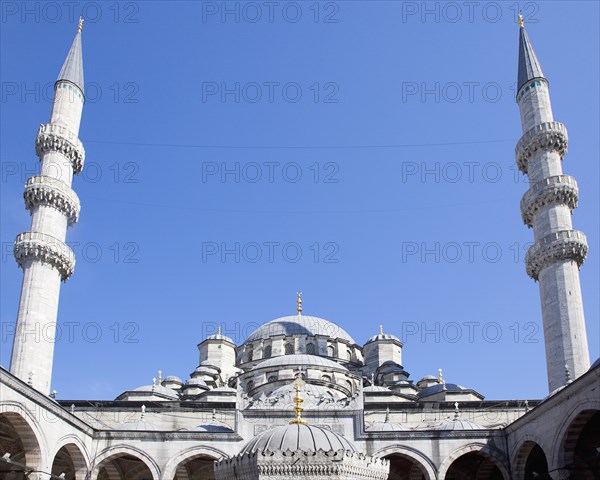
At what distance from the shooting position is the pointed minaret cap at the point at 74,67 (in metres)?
31.3

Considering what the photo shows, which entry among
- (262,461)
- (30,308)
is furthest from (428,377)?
(262,461)

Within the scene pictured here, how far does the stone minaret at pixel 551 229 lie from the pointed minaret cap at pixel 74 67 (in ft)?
64.5

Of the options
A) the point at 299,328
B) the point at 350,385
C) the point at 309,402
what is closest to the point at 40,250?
the point at 309,402

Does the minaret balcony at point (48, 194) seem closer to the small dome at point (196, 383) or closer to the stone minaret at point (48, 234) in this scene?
the stone minaret at point (48, 234)

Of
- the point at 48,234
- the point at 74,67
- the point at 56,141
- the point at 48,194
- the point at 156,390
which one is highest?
the point at 74,67

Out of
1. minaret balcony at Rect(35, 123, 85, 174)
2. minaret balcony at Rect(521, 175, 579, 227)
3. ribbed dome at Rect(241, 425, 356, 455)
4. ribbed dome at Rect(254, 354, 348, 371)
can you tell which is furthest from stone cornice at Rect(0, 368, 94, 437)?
minaret balcony at Rect(521, 175, 579, 227)

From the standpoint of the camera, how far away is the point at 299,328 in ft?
131

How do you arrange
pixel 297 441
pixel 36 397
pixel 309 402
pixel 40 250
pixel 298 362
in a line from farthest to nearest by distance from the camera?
pixel 298 362 < pixel 40 250 < pixel 309 402 < pixel 36 397 < pixel 297 441

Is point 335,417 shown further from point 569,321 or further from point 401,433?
point 569,321

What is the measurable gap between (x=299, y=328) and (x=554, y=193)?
55.8 feet

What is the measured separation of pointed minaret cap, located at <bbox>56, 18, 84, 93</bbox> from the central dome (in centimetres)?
1618

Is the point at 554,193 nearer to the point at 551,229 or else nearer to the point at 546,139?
the point at 551,229

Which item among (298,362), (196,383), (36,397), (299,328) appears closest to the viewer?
A: (36,397)

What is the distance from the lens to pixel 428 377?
37.0 meters
